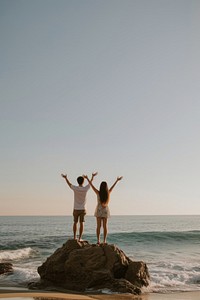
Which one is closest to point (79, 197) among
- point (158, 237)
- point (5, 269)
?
point (5, 269)

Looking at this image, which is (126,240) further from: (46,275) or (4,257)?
(46,275)

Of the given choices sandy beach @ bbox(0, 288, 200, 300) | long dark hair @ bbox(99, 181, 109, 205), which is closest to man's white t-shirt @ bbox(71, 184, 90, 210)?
long dark hair @ bbox(99, 181, 109, 205)

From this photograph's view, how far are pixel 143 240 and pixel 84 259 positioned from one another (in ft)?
86.1

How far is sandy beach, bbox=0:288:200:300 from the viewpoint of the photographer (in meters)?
9.50

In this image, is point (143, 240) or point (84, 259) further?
point (143, 240)

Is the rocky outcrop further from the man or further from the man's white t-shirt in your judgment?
the man's white t-shirt

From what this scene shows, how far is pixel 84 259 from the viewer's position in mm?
12297

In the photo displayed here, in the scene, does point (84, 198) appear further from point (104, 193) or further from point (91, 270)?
point (91, 270)

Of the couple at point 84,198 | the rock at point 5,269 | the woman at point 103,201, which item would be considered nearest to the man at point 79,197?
the couple at point 84,198

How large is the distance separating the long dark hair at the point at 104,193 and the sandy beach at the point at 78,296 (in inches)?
117

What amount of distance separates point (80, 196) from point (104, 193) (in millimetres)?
833

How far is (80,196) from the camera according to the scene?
12.2m

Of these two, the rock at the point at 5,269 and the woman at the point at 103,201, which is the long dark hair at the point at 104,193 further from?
the rock at the point at 5,269

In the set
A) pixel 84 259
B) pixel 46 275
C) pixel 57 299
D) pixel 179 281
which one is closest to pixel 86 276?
pixel 84 259
